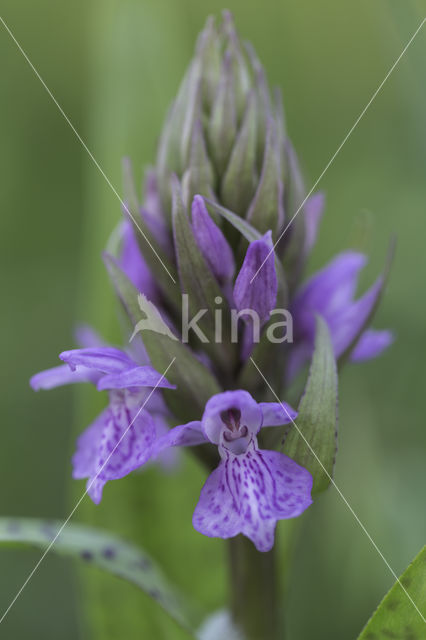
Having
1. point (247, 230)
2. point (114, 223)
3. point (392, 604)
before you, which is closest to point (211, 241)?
point (247, 230)

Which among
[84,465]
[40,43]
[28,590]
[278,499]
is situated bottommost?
[28,590]

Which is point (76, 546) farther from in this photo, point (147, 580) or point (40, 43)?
point (40, 43)

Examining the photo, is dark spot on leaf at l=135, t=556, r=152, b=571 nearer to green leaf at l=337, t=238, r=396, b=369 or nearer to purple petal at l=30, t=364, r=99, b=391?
purple petal at l=30, t=364, r=99, b=391

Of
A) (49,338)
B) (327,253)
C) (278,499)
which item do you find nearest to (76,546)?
(278,499)

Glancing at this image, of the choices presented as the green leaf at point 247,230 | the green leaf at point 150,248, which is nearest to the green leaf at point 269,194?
the green leaf at point 247,230

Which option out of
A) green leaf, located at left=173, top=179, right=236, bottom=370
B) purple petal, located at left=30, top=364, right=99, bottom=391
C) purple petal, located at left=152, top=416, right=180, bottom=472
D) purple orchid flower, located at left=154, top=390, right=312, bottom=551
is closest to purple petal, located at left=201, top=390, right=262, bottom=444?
purple orchid flower, located at left=154, top=390, right=312, bottom=551

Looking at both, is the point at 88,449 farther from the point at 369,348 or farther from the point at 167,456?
the point at 369,348
